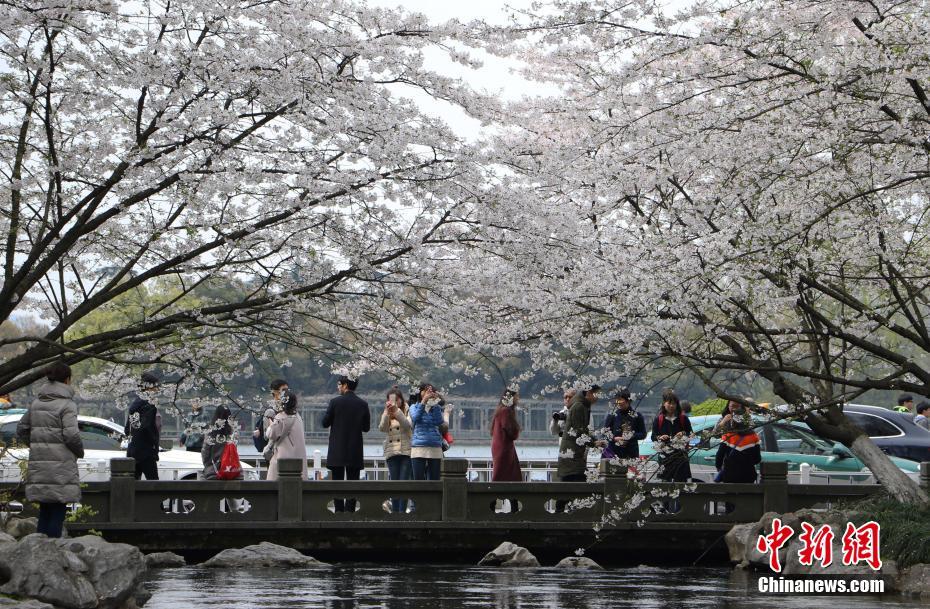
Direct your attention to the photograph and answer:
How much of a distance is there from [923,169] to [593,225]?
178 inches

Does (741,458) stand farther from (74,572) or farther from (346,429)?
(74,572)

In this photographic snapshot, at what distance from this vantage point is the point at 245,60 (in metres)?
9.03

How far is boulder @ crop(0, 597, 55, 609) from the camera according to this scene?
378 inches

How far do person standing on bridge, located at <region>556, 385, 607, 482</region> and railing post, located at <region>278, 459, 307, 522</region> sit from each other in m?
3.51

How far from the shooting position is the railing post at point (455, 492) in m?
16.8

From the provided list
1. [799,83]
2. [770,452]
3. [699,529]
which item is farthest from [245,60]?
[770,452]

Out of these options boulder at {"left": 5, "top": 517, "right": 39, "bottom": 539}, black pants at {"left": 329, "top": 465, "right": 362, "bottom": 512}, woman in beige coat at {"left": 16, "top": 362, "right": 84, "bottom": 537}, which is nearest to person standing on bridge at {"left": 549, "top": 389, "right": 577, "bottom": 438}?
black pants at {"left": 329, "top": 465, "right": 362, "bottom": 512}

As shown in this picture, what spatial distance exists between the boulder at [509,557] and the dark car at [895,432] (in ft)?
21.3

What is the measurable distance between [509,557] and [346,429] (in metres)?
2.68

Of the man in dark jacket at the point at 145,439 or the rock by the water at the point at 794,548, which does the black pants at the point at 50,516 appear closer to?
the man in dark jacket at the point at 145,439

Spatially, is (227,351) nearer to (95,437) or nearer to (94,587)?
(94,587)

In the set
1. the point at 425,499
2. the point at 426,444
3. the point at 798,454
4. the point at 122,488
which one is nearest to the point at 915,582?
the point at 425,499

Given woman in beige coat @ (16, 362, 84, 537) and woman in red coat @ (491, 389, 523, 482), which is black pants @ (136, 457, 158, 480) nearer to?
woman in red coat @ (491, 389, 523, 482)

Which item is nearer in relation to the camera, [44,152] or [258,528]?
[44,152]
